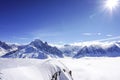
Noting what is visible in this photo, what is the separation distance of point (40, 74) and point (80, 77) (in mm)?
20424

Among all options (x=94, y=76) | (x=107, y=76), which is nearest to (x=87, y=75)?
(x=94, y=76)

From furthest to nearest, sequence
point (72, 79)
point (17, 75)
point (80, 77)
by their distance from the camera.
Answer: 1. point (80, 77)
2. point (72, 79)
3. point (17, 75)

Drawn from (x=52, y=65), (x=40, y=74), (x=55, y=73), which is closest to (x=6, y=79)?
(x=40, y=74)

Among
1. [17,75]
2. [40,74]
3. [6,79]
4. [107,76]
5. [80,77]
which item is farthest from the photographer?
[107,76]

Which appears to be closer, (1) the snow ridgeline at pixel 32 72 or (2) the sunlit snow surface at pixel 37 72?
(1) the snow ridgeline at pixel 32 72

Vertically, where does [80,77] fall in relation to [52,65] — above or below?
below

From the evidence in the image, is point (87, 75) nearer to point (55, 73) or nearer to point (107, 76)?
point (107, 76)

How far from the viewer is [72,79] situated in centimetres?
7119

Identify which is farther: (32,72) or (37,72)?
(37,72)

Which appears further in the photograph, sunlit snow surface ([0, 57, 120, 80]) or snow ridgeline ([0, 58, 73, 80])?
sunlit snow surface ([0, 57, 120, 80])

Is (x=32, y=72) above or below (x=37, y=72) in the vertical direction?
above

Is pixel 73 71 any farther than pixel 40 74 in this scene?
Yes

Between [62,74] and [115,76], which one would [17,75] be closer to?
[62,74]

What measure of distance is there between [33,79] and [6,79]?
9442 millimetres
